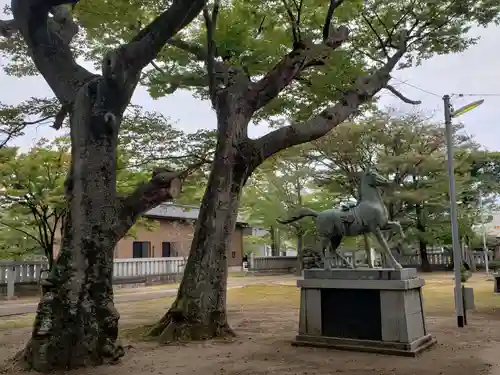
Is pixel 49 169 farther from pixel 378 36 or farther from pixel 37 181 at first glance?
pixel 378 36

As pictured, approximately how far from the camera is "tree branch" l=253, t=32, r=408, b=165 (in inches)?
388

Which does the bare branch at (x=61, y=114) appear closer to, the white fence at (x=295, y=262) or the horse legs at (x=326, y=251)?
the horse legs at (x=326, y=251)

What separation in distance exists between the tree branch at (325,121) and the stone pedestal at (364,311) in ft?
8.84

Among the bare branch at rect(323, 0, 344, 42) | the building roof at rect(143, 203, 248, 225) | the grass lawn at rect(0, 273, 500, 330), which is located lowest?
the grass lawn at rect(0, 273, 500, 330)

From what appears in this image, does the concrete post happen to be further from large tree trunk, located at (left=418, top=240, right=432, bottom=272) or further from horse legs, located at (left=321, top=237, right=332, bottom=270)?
large tree trunk, located at (left=418, top=240, right=432, bottom=272)

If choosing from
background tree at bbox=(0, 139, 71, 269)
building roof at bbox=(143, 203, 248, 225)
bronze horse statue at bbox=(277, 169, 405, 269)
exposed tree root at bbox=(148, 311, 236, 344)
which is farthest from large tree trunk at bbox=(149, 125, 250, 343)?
building roof at bbox=(143, 203, 248, 225)

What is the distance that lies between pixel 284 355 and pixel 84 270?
134 inches

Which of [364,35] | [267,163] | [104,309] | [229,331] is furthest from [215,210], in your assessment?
[267,163]

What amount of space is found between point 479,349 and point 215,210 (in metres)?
5.23

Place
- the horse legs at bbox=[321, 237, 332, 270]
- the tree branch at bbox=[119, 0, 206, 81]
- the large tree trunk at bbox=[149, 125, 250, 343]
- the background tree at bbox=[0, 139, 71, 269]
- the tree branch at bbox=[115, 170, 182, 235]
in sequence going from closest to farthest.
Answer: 1. the tree branch at bbox=[119, 0, 206, 81]
2. the tree branch at bbox=[115, 170, 182, 235]
3. the horse legs at bbox=[321, 237, 332, 270]
4. the large tree trunk at bbox=[149, 125, 250, 343]
5. the background tree at bbox=[0, 139, 71, 269]

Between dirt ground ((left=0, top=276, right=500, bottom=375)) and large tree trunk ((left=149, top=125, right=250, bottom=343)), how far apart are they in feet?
1.39

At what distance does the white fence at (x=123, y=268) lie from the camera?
19.7 meters

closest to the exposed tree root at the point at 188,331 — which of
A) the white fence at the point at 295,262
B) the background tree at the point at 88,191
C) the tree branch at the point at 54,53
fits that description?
the background tree at the point at 88,191

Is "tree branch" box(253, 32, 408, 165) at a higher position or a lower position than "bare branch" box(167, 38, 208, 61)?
lower
